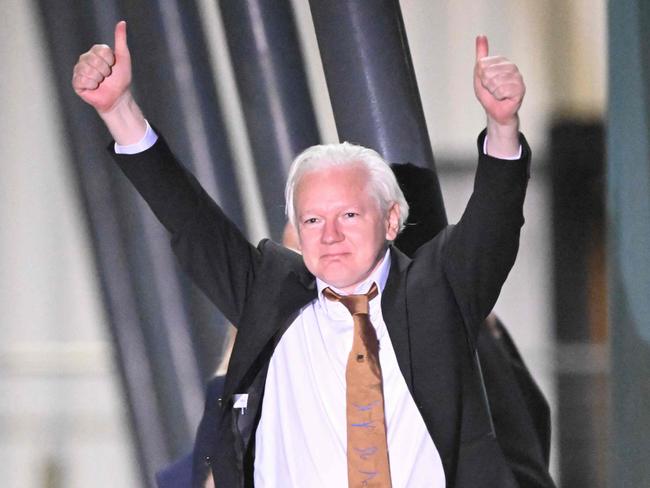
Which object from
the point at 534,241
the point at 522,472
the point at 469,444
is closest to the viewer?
the point at 469,444

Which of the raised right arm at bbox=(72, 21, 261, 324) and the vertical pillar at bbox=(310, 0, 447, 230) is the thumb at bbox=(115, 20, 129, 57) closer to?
the raised right arm at bbox=(72, 21, 261, 324)

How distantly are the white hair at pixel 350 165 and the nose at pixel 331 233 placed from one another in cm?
10

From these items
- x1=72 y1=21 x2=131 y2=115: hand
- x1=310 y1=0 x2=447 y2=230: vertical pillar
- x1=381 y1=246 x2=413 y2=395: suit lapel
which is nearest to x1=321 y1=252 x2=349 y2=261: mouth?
x1=381 y1=246 x2=413 y2=395: suit lapel

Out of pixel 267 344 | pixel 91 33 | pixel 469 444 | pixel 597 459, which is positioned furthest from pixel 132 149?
pixel 597 459

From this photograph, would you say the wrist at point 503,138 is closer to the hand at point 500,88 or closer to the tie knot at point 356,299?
the hand at point 500,88

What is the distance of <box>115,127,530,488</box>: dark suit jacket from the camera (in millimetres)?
Answer: 1803

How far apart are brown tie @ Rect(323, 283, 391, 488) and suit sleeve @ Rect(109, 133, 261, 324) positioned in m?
0.25

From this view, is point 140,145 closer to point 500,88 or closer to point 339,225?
point 339,225

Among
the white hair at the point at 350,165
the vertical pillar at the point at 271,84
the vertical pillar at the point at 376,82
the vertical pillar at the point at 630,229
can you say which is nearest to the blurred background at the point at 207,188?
the vertical pillar at the point at 271,84

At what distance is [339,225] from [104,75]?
470 millimetres

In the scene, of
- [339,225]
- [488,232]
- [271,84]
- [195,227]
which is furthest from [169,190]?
[271,84]

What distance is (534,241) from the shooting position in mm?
2828

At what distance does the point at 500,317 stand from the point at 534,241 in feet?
0.70

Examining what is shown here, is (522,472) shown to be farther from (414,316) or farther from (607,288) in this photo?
(414,316)
